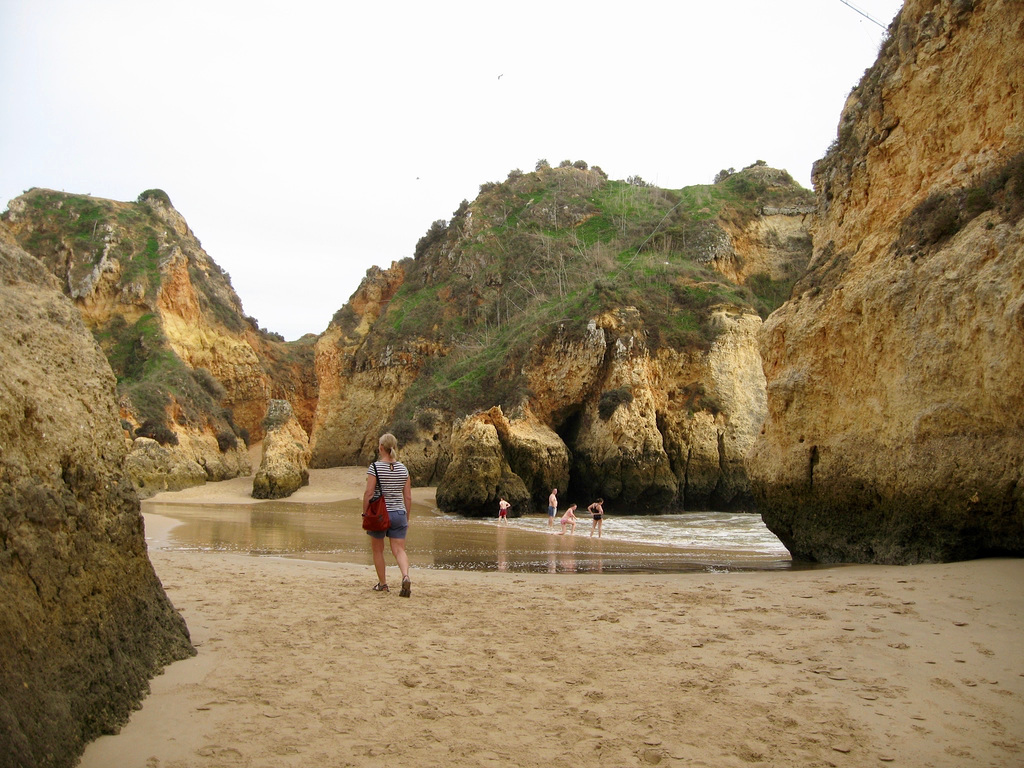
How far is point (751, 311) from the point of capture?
27047mm

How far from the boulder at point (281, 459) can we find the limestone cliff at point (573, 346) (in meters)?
4.20

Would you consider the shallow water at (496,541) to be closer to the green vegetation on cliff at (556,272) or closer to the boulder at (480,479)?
the boulder at (480,479)

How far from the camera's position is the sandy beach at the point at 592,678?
3.02 m

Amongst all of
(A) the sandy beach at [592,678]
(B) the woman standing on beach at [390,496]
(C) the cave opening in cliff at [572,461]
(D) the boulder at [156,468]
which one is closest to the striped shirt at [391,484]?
(B) the woman standing on beach at [390,496]

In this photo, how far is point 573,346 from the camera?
2497 centimetres

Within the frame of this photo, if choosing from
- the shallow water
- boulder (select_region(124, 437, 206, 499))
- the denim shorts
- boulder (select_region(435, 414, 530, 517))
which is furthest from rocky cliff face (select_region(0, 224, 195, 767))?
boulder (select_region(124, 437, 206, 499))

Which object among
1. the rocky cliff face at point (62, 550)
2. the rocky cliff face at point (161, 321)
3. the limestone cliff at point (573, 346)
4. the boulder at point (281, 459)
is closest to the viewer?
the rocky cliff face at point (62, 550)

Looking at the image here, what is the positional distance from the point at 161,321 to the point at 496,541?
1201 inches

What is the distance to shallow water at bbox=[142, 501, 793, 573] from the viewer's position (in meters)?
9.93

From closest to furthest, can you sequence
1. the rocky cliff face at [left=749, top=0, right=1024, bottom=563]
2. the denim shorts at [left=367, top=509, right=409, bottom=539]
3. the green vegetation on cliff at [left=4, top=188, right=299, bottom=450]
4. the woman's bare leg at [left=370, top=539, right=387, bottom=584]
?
the woman's bare leg at [left=370, top=539, right=387, bottom=584] → the denim shorts at [left=367, top=509, right=409, bottom=539] → the rocky cliff face at [left=749, top=0, right=1024, bottom=563] → the green vegetation on cliff at [left=4, top=188, right=299, bottom=450]

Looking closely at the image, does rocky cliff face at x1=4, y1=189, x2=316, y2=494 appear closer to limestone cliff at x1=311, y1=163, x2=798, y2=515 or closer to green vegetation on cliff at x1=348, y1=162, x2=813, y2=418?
limestone cliff at x1=311, y1=163, x2=798, y2=515

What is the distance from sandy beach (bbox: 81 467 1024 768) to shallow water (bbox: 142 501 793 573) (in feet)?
10.8

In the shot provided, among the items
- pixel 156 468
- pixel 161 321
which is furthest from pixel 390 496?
pixel 161 321

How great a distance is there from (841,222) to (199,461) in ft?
88.2
